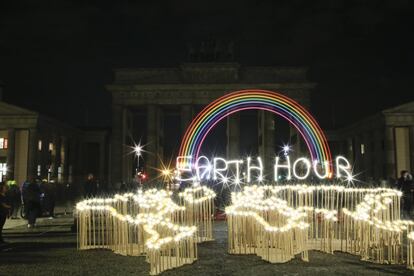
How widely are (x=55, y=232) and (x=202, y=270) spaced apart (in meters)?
9.87

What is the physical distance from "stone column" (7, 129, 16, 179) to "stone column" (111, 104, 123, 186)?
11870 mm

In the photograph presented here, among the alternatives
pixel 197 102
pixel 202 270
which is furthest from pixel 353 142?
pixel 202 270

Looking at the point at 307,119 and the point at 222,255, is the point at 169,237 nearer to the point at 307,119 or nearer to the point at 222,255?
the point at 222,255

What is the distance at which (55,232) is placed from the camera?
18.5 meters

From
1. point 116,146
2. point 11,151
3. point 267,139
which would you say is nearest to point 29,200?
point 11,151

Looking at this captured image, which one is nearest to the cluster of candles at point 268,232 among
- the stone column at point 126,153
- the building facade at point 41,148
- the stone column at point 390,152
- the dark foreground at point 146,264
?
the dark foreground at point 146,264

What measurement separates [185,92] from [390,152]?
2493 cm

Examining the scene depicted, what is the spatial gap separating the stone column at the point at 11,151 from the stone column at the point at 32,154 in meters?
1.73

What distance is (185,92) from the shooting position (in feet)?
193

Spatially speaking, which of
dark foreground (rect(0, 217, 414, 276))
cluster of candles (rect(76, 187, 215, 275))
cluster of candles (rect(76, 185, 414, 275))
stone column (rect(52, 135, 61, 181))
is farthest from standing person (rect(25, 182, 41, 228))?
stone column (rect(52, 135, 61, 181))

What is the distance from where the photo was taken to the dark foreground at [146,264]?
10453 millimetres

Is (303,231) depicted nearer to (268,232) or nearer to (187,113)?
(268,232)

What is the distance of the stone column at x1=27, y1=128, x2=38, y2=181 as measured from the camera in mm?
51469

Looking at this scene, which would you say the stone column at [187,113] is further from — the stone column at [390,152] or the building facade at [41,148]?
the stone column at [390,152]
